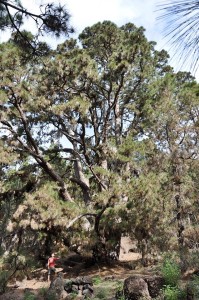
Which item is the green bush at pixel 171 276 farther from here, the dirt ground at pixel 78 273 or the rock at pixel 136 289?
the dirt ground at pixel 78 273

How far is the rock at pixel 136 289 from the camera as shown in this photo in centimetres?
703

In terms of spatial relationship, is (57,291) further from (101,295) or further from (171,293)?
(171,293)

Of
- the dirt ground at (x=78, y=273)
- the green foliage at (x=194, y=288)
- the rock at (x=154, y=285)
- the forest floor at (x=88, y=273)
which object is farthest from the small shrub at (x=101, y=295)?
the dirt ground at (x=78, y=273)

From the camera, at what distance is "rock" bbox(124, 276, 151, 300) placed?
7031 millimetres

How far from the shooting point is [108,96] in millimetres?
13922

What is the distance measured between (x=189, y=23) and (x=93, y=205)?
454 inches

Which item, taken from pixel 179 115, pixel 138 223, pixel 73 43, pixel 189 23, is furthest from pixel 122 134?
pixel 189 23

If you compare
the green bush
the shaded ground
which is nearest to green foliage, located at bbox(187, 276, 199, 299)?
the green bush

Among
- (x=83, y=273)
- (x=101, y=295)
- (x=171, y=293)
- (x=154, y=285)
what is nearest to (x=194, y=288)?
(x=171, y=293)

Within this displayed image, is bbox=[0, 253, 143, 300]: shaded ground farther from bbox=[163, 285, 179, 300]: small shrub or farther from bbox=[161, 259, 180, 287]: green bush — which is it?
bbox=[163, 285, 179, 300]: small shrub

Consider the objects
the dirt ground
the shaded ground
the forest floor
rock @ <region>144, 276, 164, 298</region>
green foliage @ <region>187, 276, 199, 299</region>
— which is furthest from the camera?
the dirt ground

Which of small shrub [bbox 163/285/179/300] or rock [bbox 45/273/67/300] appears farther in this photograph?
rock [bbox 45/273/67/300]

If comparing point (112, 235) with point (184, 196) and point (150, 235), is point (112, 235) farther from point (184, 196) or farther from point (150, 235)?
point (184, 196)

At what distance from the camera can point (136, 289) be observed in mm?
7145
